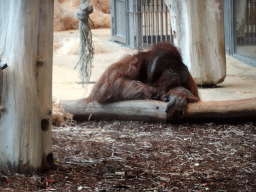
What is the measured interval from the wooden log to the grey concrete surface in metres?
0.30

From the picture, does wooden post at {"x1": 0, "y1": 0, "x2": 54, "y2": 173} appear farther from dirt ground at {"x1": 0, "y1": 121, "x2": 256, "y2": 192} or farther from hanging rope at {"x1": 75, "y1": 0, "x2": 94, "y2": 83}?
hanging rope at {"x1": 75, "y1": 0, "x2": 94, "y2": 83}

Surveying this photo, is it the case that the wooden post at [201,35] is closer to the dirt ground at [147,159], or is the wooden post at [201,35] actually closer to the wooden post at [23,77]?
the dirt ground at [147,159]

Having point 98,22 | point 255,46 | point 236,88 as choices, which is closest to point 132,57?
point 236,88

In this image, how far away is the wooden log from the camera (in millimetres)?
2984

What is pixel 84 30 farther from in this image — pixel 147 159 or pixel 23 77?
pixel 147 159

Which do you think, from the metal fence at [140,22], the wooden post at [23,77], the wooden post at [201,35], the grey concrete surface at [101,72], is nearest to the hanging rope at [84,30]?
the grey concrete surface at [101,72]

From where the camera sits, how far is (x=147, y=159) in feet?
7.52

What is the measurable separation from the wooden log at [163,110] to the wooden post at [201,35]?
59.5 inches

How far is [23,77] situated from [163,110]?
1.40m

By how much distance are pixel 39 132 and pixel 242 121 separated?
5.85 ft

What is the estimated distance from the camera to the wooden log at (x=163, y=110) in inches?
117

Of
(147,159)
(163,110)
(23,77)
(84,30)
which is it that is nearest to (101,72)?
(163,110)

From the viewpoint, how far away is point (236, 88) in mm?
4609

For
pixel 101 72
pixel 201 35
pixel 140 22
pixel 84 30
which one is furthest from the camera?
pixel 140 22
